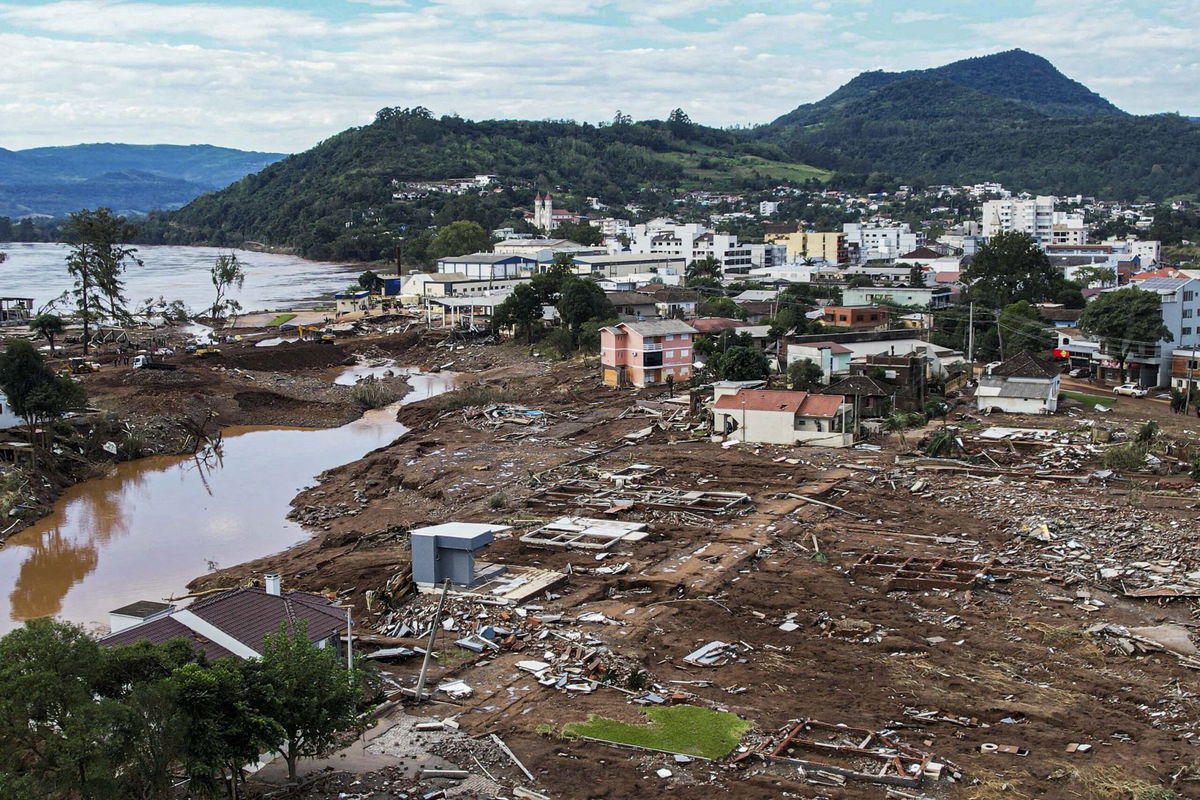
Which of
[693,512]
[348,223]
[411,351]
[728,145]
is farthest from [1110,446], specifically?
[728,145]

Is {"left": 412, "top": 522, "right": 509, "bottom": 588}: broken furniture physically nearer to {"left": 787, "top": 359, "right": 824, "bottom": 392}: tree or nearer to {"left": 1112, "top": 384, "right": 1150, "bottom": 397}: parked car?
{"left": 787, "top": 359, "right": 824, "bottom": 392}: tree

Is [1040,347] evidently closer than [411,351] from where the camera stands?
Yes

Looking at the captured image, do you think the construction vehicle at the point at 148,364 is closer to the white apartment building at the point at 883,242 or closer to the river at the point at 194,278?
the river at the point at 194,278

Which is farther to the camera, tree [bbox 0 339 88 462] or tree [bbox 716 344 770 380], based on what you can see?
tree [bbox 716 344 770 380]

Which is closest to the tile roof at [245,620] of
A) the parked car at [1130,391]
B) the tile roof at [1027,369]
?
the tile roof at [1027,369]

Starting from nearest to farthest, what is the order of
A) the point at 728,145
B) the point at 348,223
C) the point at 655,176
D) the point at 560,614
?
the point at 560,614
the point at 348,223
the point at 655,176
the point at 728,145

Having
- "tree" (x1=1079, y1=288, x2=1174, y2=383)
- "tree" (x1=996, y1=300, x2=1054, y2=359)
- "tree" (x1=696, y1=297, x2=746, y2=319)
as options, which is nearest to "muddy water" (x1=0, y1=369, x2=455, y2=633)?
"tree" (x1=696, y1=297, x2=746, y2=319)

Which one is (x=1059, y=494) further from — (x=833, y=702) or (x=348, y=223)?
(x=348, y=223)
